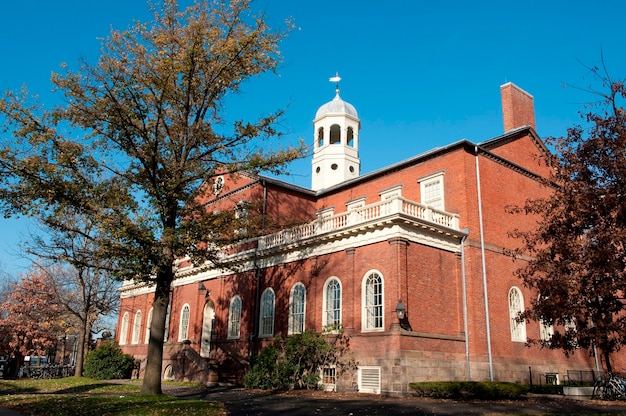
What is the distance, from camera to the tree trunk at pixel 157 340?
56.1ft

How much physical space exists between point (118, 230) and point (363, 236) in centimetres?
1029

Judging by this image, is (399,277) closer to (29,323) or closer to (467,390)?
(467,390)

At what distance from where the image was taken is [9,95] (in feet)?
53.1

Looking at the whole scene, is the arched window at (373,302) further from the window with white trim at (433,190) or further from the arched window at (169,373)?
the arched window at (169,373)

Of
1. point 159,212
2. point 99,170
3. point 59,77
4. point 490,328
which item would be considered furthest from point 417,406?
point 59,77

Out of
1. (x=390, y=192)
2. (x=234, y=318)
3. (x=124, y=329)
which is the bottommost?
(x=124, y=329)

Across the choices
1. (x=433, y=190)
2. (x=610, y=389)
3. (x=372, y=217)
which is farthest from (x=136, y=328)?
(x=610, y=389)

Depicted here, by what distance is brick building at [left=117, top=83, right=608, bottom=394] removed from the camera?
67.9 feet

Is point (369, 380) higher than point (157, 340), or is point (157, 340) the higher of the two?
point (157, 340)

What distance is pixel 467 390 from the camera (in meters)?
18.3

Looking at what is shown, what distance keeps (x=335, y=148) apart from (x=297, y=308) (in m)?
16.3

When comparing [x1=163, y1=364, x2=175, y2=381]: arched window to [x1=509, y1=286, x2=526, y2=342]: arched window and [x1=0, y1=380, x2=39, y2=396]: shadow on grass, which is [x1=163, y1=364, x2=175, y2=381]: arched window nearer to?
[x1=0, y1=380, x2=39, y2=396]: shadow on grass

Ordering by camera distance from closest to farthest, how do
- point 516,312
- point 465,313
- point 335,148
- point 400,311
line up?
point 400,311 < point 465,313 < point 516,312 < point 335,148

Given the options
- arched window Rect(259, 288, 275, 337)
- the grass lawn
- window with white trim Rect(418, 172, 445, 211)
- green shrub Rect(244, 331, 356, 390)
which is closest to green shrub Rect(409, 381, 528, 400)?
green shrub Rect(244, 331, 356, 390)
